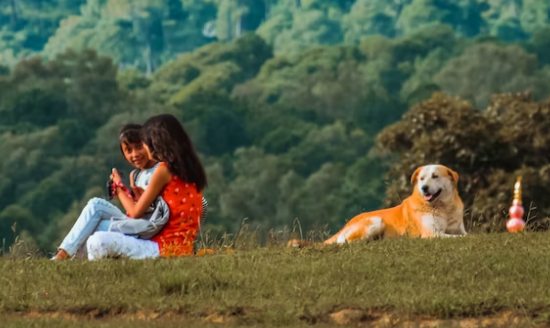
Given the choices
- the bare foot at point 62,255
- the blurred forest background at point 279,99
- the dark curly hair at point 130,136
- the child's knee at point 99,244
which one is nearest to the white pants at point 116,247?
the child's knee at point 99,244

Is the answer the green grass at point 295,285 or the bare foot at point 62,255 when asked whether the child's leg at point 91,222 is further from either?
the green grass at point 295,285

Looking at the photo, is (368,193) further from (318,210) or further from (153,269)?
(153,269)

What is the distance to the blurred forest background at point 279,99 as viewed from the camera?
30.8 m

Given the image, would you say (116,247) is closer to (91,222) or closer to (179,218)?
(91,222)

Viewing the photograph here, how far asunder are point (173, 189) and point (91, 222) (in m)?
0.71

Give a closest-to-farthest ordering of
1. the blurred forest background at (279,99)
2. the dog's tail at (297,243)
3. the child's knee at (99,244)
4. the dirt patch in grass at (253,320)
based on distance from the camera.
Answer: the dirt patch in grass at (253,320), the child's knee at (99,244), the dog's tail at (297,243), the blurred forest background at (279,99)

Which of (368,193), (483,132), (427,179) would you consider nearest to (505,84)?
(368,193)

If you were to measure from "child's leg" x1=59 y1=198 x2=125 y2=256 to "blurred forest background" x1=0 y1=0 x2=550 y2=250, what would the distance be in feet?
59.4

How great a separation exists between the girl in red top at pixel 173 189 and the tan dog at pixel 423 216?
59.9 inches

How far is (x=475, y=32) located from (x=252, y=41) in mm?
28552

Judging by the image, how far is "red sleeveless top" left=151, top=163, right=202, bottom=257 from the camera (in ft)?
31.8

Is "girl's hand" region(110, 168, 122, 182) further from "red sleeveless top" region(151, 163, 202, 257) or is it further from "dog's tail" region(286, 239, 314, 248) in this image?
"dog's tail" region(286, 239, 314, 248)

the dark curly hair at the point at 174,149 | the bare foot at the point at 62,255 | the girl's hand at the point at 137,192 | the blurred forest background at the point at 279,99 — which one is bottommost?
the blurred forest background at the point at 279,99

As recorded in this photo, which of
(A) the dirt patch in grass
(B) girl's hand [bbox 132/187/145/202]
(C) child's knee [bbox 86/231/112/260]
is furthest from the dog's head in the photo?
(A) the dirt patch in grass
